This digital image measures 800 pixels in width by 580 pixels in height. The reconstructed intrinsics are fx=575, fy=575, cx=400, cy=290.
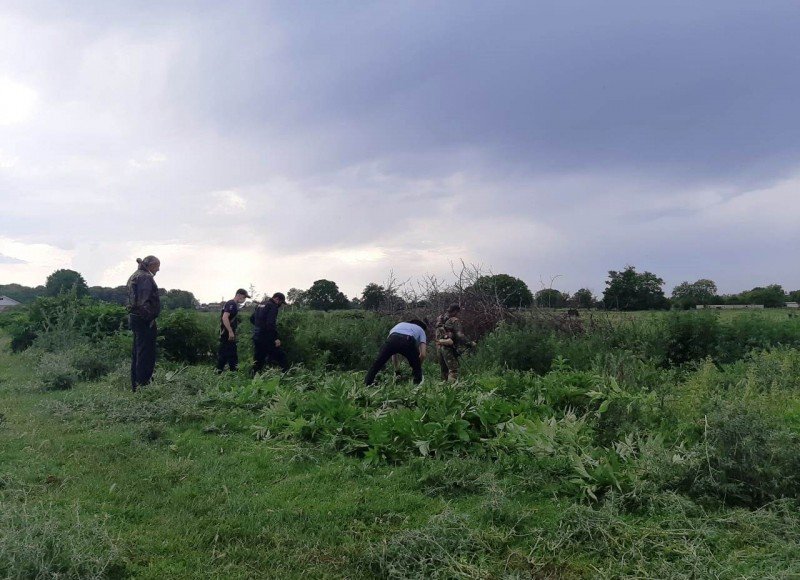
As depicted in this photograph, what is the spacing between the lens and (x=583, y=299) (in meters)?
17.2

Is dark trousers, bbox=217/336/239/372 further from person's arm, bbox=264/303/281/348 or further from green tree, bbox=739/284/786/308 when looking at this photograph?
green tree, bbox=739/284/786/308

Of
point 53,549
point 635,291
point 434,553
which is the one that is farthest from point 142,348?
point 635,291

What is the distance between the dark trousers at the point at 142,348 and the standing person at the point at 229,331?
206 cm

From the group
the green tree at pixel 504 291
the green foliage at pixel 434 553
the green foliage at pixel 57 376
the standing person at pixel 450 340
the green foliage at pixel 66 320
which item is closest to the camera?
the green foliage at pixel 434 553

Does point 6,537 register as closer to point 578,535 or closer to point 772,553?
point 578,535

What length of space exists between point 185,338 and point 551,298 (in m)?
9.84

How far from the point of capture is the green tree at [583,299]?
16577mm

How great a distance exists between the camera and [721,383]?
324 inches

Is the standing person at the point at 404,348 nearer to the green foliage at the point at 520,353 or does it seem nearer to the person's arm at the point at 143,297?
the green foliage at the point at 520,353

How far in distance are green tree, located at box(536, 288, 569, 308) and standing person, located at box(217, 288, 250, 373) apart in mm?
8304

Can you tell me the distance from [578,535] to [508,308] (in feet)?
38.7

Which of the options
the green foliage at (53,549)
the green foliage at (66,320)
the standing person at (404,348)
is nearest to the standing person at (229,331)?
the standing person at (404,348)

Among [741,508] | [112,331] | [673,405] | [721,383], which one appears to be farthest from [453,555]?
[112,331]

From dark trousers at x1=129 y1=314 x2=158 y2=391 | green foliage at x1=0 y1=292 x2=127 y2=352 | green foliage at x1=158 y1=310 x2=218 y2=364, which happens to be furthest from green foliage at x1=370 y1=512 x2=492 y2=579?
green foliage at x1=0 y1=292 x2=127 y2=352
